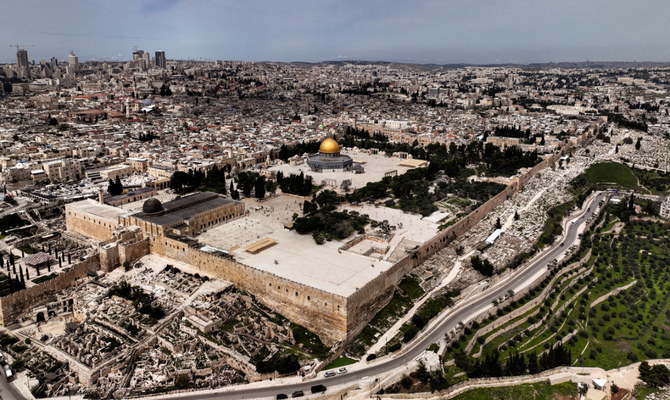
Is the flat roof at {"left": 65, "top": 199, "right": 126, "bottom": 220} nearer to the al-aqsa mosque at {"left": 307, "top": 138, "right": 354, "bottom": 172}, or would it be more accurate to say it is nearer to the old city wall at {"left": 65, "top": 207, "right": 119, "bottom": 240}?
the old city wall at {"left": 65, "top": 207, "right": 119, "bottom": 240}

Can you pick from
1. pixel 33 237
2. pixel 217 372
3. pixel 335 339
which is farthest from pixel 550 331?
pixel 33 237

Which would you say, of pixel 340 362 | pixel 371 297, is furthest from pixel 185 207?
pixel 340 362

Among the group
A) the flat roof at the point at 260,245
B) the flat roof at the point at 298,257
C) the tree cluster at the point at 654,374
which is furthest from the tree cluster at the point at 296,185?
the tree cluster at the point at 654,374

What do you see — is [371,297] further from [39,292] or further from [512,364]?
[39,292]

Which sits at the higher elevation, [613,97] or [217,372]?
[613,97]

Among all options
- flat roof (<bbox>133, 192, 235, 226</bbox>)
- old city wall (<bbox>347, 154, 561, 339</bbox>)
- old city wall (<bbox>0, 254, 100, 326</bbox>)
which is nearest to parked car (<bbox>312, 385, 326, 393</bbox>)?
old city wall (<bbox>347, 154, 561, 339</bbox>)

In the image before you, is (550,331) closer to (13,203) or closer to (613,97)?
(13,203)
